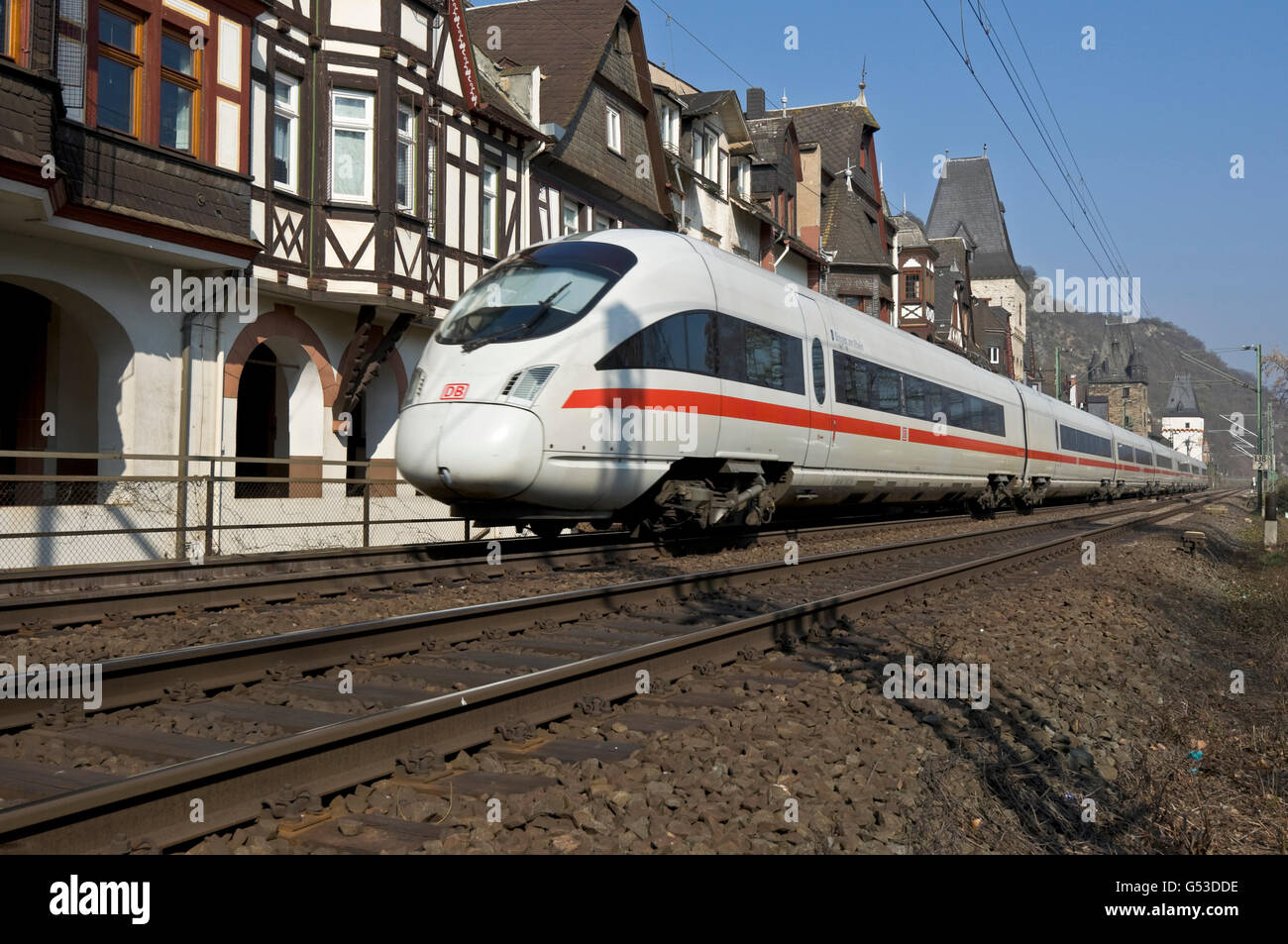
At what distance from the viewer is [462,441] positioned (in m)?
9.84

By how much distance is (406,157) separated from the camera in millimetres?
18562

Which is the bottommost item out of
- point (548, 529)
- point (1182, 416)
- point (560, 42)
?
point (548, 529)

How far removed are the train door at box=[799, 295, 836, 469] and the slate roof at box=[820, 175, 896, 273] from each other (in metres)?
31.3

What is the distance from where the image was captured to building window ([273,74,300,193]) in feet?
55.8

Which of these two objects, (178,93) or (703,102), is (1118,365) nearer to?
(703,102)

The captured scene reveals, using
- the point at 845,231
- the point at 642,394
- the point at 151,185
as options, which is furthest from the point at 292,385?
the point at 845,231

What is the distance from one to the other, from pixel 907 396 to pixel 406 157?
922 centimetres

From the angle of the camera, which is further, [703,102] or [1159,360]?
[1159,360]

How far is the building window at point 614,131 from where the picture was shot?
26625mm

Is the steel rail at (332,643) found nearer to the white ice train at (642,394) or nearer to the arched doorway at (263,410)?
the white ice train at (642,394)

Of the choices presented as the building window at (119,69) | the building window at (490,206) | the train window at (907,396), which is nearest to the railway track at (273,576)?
the train window at (907,396)

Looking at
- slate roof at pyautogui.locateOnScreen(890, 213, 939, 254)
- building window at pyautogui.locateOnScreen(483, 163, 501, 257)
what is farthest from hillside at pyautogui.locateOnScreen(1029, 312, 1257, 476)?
building window at pyautogui.locateOnScreen(483, 163, 501, 257)

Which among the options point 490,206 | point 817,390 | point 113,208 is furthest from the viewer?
point 490,206
